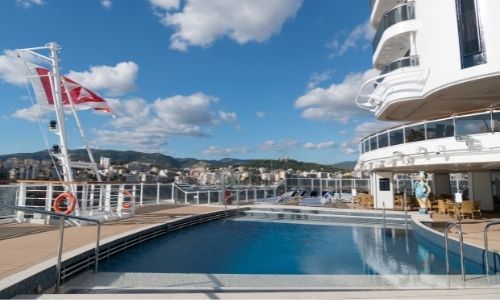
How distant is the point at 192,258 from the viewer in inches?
331

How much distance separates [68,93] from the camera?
1239cm

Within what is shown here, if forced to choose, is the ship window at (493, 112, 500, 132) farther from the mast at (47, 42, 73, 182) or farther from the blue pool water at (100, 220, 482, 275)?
the mast at (47, 42, 73, 182)

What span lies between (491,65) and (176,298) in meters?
12.7

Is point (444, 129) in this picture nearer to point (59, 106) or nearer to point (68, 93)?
point (59, 106)

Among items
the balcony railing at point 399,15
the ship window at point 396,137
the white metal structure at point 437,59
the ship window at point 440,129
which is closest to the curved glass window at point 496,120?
the ship window at point 440,129

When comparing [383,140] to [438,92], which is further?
[383,140]

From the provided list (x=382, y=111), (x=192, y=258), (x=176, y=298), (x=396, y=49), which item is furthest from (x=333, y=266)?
(x=396, y=49)

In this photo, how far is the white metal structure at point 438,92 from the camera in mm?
12077

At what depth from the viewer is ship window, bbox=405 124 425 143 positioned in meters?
13.9

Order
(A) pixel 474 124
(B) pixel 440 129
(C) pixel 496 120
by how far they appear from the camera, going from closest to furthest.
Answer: (C) pixel 496 120 → (A) pixel 474 124 → (B) pixel 440 129

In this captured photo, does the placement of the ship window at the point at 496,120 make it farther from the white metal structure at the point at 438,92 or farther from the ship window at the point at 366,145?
the ship window at the point at 366,145

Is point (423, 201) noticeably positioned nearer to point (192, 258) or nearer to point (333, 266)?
point (333, 266)

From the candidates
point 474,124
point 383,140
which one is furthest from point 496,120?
point 383,140

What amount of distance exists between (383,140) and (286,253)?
380 inches
